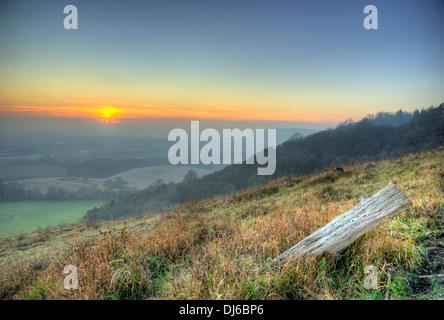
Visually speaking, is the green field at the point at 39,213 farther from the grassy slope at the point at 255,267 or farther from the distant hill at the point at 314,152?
the grassy slope at the point at 255,267

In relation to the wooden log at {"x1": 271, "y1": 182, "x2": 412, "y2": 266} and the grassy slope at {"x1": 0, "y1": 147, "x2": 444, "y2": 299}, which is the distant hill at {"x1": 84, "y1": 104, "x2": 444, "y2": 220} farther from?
the wooden log at {"x1": 271, "y1": 182, "x2": 412, "y2": 266}

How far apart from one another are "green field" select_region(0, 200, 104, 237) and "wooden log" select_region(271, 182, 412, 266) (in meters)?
58.2

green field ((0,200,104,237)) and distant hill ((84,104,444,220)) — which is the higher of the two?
distant hill ((84,104,444,220))

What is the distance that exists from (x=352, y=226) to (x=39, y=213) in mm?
81798

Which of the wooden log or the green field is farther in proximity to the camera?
the green field

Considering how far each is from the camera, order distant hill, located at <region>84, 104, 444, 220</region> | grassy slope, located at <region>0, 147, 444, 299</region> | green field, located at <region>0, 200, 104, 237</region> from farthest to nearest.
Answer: distant hill, located at <region>84, 104, 444, 220</region>
green field, located at <region>0, 200, 104, 237</region>
grassy slope, located at <region>0, 147, 444, 299</region>

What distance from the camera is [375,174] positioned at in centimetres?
947

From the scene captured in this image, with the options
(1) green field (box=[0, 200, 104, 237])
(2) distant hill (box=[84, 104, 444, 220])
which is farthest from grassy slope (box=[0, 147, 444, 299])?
(1) green field (box=[0, 200, 104, 237])

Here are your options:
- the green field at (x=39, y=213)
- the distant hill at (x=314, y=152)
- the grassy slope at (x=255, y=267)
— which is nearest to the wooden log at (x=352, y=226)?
the grassy slope at (x=255, y=267)

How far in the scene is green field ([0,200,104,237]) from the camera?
165 ft

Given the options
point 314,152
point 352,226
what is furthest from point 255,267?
point 314,152

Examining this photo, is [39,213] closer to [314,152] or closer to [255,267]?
[255,267]
